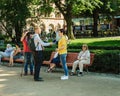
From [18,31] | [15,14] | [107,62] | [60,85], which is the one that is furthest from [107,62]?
[18,31]

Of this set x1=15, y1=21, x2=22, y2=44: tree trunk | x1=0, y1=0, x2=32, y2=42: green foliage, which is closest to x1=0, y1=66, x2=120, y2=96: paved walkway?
x1=0, y1=0, x2=32, y2=42: green foliage

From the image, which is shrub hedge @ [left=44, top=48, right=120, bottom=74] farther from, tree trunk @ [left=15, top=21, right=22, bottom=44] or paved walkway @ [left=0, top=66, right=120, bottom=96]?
tree trunk @ [left=15, top=21, right=22, bottom=44]

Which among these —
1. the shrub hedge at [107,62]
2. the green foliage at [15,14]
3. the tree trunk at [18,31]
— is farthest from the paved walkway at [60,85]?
the tree trunk at [18,31]

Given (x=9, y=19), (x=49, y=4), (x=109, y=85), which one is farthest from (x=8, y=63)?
(x=49, y=4)

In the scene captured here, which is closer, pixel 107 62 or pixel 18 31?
pixel 107 62

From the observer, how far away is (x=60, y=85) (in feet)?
40.3

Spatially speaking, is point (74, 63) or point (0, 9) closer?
point (74, 63)

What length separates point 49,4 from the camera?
152ft

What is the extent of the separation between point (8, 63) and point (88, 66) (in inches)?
236

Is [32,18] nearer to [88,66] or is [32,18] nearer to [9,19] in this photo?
[9,19]

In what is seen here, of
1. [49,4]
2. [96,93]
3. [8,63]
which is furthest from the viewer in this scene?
[49,4]

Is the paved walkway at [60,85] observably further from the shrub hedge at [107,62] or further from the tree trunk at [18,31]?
the tree trunk at [18,31]

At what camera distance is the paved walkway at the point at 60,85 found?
10930mm

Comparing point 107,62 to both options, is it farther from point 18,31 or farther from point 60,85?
point 18,31
